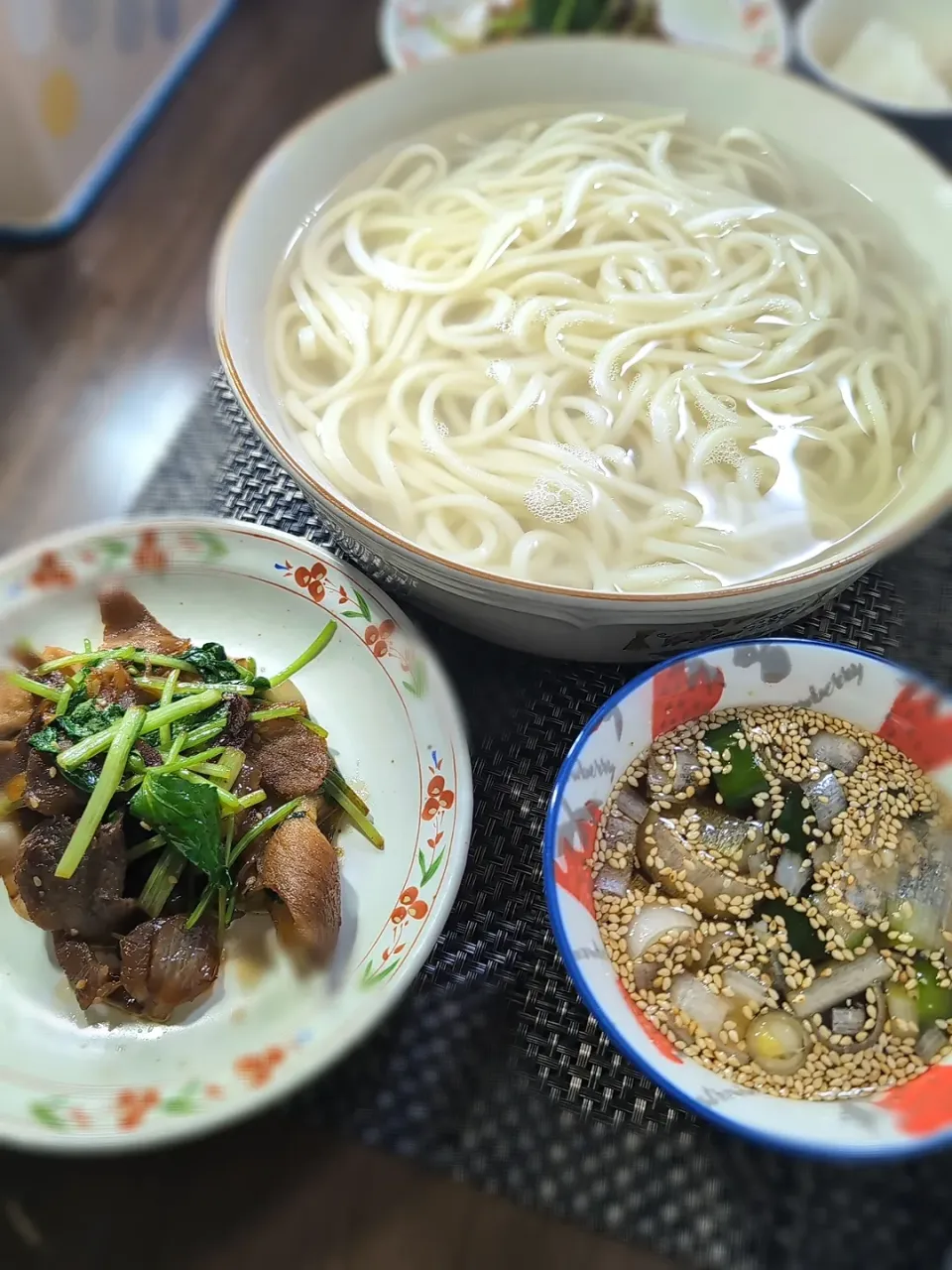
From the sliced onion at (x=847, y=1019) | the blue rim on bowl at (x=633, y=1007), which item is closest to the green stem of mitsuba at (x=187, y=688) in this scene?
the blue rim on bowl at (x=633, y=1007)

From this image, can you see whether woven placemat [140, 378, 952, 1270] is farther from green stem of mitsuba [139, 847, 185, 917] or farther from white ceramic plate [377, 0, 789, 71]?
white ceramic plate [377, 0, 789, 71]

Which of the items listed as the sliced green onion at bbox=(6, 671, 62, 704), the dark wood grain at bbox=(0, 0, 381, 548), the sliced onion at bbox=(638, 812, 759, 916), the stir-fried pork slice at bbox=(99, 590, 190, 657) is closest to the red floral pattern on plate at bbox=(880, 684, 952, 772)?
the sliced onion at bbox=(638, 812, 759, 916)

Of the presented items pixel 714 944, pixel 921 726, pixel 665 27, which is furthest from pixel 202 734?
pixel 665 27

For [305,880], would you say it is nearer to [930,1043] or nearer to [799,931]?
[799,931]

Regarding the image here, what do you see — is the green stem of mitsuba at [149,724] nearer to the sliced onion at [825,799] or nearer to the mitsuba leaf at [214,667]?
the mitsuba leaf at [214,667]

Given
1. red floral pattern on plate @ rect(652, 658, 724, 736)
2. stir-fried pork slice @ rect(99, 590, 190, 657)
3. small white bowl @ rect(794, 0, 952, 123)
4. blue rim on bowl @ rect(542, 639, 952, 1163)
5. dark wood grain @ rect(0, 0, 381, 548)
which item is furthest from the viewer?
small white bowl @ rect(794, 0, 952, 123)
